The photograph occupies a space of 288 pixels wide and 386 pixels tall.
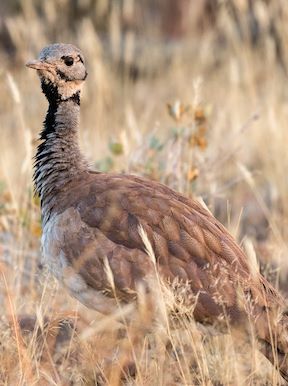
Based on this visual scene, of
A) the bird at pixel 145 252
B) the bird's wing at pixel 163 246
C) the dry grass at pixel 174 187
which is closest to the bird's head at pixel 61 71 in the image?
the bird at pixel 145 252

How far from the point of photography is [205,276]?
9.44 feet

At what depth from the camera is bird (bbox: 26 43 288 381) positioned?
9.27ft

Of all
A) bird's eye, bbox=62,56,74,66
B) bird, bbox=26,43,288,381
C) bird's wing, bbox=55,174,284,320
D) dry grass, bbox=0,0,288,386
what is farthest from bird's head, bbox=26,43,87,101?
bird's wing, bbox=55,174,284,320

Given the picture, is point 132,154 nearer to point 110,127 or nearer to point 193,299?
point 193,299

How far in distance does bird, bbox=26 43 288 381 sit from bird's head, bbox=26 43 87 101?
0.11m

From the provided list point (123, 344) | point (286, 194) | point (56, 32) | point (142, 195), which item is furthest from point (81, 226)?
point (56, 32)

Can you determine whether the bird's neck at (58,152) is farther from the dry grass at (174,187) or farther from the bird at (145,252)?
the dry grass at (174,187)

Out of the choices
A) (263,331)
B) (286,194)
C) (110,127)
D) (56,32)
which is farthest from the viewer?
(56,32)

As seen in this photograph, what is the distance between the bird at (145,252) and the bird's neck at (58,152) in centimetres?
2

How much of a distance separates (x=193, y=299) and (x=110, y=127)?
5.35m

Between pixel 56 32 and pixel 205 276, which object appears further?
pixel 56 32

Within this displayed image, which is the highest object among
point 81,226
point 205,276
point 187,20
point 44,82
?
point 187,20

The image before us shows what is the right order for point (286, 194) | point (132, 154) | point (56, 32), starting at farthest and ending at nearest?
point (56, 32) < point (286, 194) < point (132, 154)

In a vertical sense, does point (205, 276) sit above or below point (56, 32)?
below
